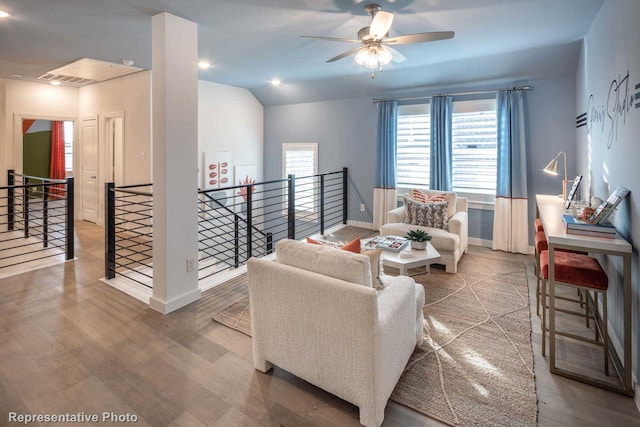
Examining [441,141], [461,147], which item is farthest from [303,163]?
[461,147]

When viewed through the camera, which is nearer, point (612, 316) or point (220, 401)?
point (220, 401)

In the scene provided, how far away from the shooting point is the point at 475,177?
546cm

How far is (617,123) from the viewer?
2.57 metres

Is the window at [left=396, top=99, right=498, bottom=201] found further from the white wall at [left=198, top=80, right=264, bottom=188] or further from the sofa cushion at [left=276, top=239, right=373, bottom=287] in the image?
the sofa cushion at [left=276, top=239, right=373, bottom=287]

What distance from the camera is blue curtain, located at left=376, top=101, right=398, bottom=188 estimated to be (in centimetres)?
594

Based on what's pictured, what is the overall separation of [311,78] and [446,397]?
5263 millimetres

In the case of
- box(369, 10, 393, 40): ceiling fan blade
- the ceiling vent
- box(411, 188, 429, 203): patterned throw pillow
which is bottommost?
box(411, 188, 429, 203): patterned throw pillow

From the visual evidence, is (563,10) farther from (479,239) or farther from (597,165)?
(479,239)

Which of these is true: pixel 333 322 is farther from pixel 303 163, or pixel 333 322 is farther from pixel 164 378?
pixel 303 163

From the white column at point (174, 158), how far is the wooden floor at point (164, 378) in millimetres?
314

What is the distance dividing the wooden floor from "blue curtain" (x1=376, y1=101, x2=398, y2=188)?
11.3 feet

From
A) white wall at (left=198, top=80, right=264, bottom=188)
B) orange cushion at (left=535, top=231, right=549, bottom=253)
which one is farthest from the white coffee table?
white wall at (left=198, top=80, right=264, bottom=188)

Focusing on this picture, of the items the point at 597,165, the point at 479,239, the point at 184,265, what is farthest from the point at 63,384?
the point at 479,239

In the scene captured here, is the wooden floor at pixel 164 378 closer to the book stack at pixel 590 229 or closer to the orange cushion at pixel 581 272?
the orange cushion at pixel 581 272
